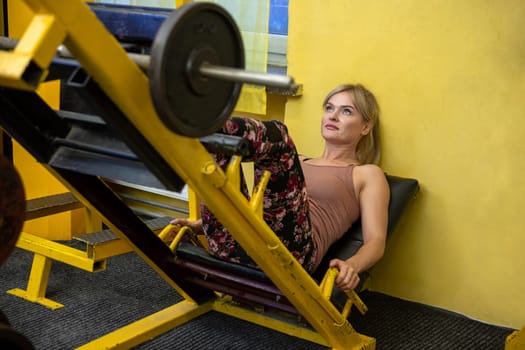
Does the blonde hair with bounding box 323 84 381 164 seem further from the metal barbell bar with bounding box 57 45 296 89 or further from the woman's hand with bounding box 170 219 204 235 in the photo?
the metal barbell bar with bounding box 57 45 296 89

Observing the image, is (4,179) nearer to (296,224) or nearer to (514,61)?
(296,224)

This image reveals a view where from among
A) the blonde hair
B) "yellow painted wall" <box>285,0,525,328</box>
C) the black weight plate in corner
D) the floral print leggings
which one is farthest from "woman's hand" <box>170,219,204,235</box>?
the black weight plate in corner

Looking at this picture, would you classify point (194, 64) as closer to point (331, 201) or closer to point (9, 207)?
point (9, 207)

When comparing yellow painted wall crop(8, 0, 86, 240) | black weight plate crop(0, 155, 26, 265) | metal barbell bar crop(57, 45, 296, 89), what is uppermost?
metal barbell bar crop(57, 45, 296, 89)

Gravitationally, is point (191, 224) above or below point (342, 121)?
below

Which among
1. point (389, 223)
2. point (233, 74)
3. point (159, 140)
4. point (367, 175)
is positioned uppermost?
point (233, 74)

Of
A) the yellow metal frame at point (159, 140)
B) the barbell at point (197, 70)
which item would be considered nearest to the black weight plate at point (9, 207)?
the yellow metal frame at point (159, 140)

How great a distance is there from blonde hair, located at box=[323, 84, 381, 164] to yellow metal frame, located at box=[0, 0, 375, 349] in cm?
69

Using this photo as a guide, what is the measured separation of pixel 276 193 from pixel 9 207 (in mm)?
879

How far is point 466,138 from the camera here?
228 cm

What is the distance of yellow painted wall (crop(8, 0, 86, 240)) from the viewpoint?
2920 mm

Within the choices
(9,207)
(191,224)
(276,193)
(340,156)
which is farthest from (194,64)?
(340,156)

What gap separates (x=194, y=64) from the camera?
1.17m

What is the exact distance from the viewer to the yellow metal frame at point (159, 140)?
3.43 feet
